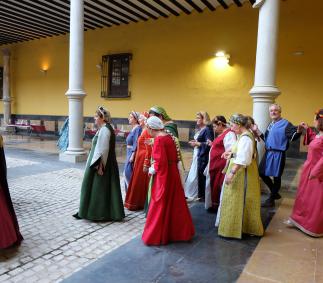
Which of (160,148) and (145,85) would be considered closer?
(160,148)

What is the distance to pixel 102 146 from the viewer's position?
381cm

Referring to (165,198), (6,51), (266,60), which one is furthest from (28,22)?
(165,198)

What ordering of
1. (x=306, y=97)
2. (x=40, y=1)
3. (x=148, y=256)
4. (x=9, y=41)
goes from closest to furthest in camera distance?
1. (x=148, y=256)
2. (x=306, y=97)
3. (x=40, y=1)
4. (x=9, y=41)

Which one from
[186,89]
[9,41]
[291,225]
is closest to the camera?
[291,225]

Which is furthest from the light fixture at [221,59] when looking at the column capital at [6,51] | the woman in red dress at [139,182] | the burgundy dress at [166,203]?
the column capital at [6,51]

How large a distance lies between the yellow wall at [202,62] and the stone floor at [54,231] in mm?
3870

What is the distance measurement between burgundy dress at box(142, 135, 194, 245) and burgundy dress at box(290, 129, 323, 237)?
1.44 meters

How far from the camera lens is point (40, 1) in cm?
994

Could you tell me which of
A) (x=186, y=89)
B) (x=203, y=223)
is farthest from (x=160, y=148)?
(x=186, y=89)

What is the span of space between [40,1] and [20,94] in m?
6.87

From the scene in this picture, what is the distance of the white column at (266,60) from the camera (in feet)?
17.2

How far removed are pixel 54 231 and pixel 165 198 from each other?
1372 millimetres

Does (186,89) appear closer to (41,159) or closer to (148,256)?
(41,159)

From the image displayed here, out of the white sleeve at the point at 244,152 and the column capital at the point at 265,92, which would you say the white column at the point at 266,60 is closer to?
the column capital at the point at 265,92
